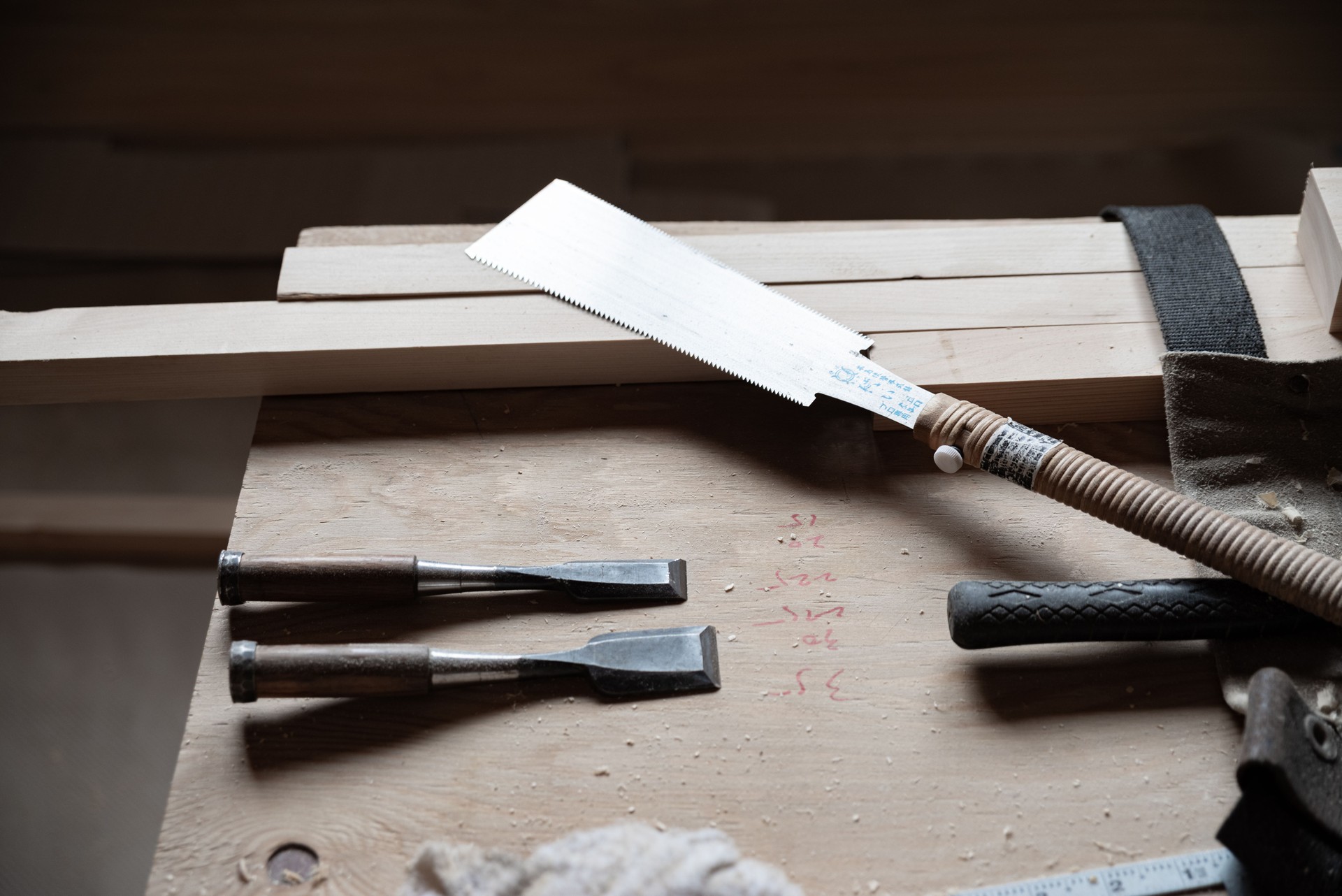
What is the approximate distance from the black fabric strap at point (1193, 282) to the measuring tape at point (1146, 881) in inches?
21.2

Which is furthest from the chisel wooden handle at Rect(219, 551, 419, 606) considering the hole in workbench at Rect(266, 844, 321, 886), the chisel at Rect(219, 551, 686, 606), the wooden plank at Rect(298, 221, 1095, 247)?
the wooden plank at Rect(298, 221, 1095, 247)

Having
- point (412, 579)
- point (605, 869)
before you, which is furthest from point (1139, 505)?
point (412, 579)

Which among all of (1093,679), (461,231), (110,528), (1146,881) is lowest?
(1146,881)

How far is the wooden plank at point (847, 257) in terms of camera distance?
121 cm

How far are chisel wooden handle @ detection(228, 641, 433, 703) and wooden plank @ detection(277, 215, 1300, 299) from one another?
0.45 metres

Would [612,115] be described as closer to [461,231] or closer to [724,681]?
[461,231]

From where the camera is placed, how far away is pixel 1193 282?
1.18m

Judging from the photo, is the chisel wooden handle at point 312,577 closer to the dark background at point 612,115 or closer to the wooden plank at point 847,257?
the wooden plank at point 847,257

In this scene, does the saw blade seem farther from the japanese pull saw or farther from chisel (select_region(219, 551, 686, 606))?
chisel (select_region(219, 551, 686, 606))

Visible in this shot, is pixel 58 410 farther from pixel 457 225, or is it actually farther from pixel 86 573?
pixel 457 225

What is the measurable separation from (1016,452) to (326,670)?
2.27 ft

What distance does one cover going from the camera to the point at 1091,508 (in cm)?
100

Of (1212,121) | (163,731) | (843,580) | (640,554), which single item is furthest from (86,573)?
(1212,121)

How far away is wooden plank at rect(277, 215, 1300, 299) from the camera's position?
1209 millimetres
